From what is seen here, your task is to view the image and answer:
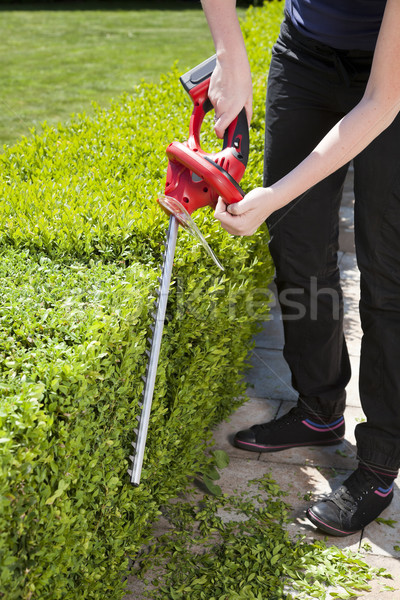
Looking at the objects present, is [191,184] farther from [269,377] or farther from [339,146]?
[269,377]

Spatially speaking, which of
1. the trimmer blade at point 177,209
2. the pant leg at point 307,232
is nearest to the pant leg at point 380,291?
the pant leg at point 307,232

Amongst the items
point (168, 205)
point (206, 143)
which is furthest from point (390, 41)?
point (206, 143)

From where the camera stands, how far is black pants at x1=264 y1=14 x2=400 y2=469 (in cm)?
254

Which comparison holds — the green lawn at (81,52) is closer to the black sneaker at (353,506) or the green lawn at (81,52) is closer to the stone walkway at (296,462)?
the stone walkway at (296,462)

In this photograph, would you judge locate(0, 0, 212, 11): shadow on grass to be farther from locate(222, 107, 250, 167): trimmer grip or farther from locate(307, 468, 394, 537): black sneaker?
locate(307, 468, 394, 537): black sneaker

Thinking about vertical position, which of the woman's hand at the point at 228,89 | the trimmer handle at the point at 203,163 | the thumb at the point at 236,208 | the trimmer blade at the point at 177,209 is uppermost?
the woman's hand at the point at 228,89

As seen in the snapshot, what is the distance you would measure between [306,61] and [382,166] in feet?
1.74

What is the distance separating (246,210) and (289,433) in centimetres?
143

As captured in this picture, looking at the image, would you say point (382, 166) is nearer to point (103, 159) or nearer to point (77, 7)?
point (103, 159)

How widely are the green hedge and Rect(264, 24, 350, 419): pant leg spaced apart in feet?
0.65

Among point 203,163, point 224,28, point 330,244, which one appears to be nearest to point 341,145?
point 203,163

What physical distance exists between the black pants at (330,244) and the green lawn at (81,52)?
3853mm

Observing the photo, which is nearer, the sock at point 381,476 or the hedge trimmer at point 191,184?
the hedge trimmer at point 191,184

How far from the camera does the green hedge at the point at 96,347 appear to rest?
181 cm
